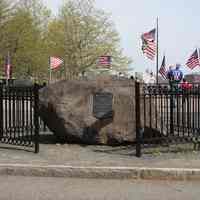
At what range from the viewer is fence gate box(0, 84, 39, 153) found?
1215 centimetres

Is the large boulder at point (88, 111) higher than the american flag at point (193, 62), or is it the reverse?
the american flag at point (193, 62)

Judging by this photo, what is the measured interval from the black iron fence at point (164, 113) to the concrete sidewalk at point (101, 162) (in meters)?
0.31

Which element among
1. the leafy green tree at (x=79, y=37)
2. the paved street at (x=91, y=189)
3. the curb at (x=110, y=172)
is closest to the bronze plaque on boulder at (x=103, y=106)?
the curb at (x=110, y=172)

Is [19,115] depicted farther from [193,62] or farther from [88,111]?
[193,62]

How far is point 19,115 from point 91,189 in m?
4.24

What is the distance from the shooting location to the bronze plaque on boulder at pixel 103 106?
12.5m

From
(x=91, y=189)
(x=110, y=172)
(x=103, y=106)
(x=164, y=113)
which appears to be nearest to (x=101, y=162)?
(x=110, y=172)

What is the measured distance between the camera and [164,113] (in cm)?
1305

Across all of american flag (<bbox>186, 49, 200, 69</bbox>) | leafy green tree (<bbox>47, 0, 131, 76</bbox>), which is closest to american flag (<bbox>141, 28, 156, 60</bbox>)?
american flag (<bbox>186, 49, 200, 69</bbox>)

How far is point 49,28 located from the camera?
6819 centimetres

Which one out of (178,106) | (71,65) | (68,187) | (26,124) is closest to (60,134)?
(26,124)

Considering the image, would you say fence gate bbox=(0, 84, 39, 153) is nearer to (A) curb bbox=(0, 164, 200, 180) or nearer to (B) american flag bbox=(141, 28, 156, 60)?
(A) curb bbox=(0, 164, 200, 180)

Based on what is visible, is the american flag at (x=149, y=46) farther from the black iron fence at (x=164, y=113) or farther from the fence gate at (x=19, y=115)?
the fence gate at (x=19, y=115)

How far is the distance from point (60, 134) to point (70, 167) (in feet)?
9.54
